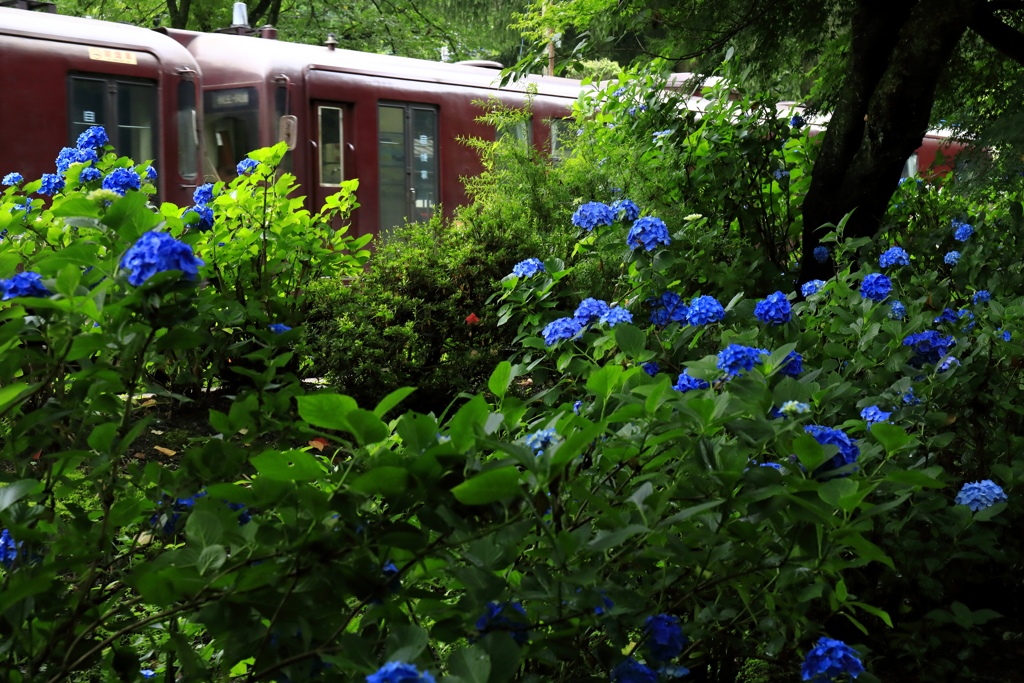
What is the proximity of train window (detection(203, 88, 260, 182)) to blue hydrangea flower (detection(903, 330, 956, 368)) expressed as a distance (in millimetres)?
8240

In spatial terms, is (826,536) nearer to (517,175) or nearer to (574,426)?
(574,426)

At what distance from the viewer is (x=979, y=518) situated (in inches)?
92.7

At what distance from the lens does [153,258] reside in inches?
52.9

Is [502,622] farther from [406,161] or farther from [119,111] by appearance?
[406,161]

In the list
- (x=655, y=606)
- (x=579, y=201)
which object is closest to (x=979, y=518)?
(x=655, y=606)

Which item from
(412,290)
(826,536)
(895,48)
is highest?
(895,48)

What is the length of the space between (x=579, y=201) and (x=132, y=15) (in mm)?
16597

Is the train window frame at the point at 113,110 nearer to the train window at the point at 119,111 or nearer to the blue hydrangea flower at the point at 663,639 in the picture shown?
the train window at the point at 119,111

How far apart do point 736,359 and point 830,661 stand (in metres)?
0.61

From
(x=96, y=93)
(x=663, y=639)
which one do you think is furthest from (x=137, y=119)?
(x=663, y=639)

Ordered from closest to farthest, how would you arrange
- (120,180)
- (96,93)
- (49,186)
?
1. (120,180)
2. (49,186)
3. (96,93)

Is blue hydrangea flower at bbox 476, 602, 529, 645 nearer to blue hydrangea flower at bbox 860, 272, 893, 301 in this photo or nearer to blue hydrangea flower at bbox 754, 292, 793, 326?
blue hydrangea flower at bbox 754, 292, 793, 326

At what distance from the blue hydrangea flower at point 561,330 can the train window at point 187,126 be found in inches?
313

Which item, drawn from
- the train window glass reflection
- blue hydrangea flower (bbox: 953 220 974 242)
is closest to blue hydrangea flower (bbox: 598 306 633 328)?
blue hydrangea flower (bbox: 953 220 974 242)
